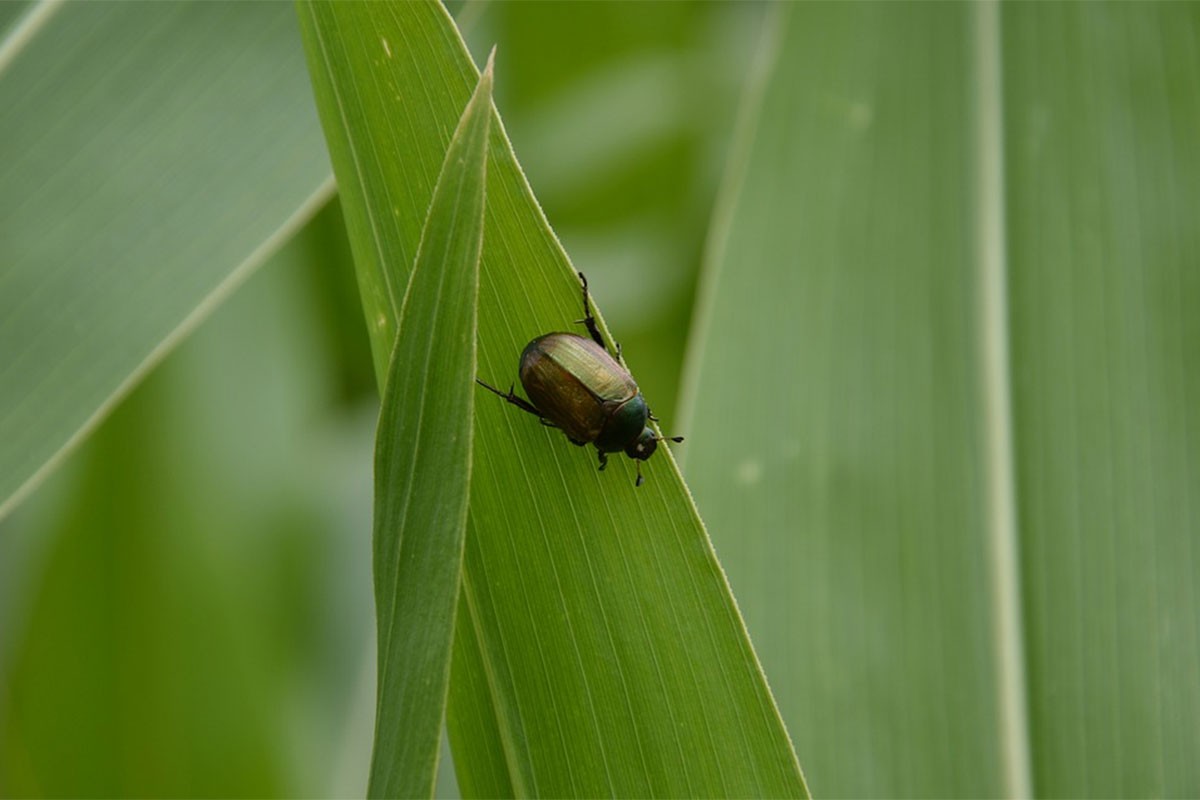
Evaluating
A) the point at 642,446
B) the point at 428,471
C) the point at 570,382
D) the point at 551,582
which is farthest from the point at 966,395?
the point at 428,471

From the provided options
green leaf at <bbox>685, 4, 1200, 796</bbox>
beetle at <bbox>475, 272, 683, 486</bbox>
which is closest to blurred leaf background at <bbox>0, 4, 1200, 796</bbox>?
green leaf at <bbox>685, 4, 1200, 796</bbox>

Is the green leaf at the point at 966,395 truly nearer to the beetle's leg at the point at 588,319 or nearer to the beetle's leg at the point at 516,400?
the beetle's leg at the point at 588,319

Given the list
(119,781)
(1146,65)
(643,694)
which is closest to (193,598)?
(119,781)

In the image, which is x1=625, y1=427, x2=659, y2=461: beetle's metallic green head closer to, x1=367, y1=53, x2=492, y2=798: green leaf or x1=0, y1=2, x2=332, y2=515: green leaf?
x1=367, y1=53, x2=492, y2=798: green leaf

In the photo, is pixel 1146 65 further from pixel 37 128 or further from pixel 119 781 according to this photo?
pixel 119 781

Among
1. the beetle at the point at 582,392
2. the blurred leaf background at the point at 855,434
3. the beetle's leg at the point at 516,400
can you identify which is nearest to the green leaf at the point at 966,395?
the blurred leaf background at the point at 855,434

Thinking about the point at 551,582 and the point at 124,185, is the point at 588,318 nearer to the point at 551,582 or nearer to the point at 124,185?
the point at 551,582
